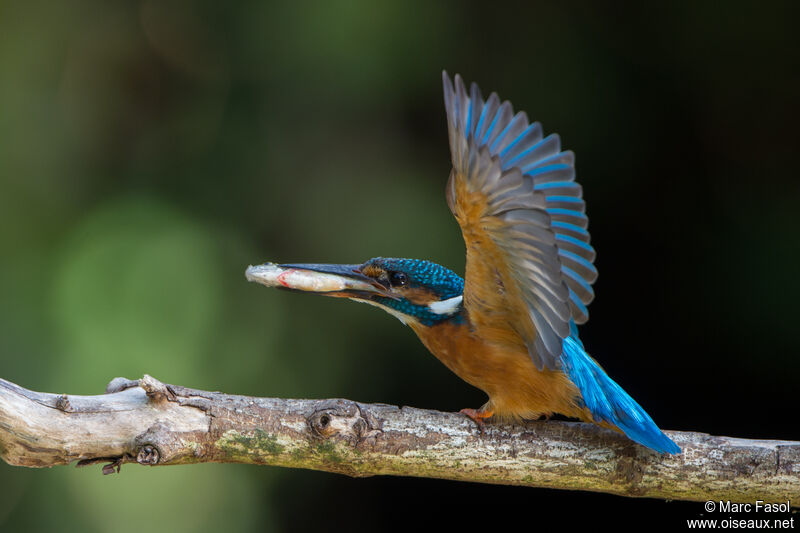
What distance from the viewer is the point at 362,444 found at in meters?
1.48

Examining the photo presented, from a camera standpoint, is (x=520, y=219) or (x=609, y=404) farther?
(x=609, y=404)

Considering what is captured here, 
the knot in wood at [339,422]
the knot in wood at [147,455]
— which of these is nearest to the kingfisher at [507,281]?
the knot in wood at [339,422]

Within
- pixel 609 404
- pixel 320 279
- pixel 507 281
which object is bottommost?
pixel 609 404

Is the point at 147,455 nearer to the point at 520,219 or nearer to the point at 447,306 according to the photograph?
the point at 447,306

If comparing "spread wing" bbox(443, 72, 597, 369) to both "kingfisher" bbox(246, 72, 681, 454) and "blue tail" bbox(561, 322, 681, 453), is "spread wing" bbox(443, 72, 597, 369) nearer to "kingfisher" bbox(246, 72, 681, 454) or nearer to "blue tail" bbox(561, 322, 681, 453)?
"kingfisher" bbox(246, 72, 681, 454)

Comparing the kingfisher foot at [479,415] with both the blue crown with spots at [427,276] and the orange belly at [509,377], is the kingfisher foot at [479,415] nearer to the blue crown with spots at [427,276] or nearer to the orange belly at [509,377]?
the orange belly at [509,377]

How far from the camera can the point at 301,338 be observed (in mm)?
2703

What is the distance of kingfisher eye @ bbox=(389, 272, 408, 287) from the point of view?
1741 millimetres

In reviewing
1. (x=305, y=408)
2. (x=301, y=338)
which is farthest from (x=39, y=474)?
(x=305, y=408)

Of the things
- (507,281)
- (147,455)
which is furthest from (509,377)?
(147,455)

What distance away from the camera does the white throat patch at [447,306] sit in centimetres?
168

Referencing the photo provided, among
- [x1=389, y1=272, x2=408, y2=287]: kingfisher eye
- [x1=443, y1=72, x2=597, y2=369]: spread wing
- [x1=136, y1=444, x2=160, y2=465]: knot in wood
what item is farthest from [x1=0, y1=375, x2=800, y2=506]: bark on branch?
[x1=389, y1=272, x2=408, y2=287]: kingfisher eye

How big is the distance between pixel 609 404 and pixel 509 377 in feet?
0.67

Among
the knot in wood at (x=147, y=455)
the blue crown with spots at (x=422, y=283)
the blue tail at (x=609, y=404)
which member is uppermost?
the blue crown with spots at (x=422, y=283)
